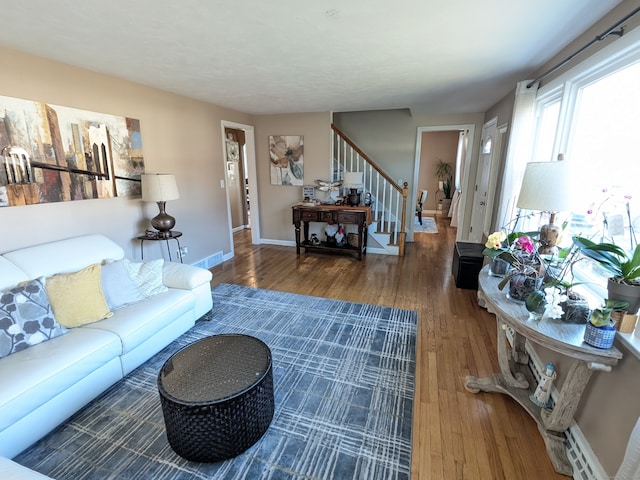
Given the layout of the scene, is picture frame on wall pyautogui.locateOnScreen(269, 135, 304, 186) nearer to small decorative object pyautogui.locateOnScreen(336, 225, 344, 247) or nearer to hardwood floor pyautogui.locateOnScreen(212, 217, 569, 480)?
small decorative object pyautogui.locateOnScreen(336, 225, 344, 247)

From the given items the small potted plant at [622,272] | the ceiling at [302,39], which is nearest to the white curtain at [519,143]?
the ceiling at [302,39]

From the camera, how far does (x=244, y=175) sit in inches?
268

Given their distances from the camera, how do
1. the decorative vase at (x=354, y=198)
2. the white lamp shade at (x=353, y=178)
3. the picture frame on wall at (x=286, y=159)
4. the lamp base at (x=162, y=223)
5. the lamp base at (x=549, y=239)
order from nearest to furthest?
1. the lamp base at (x=549, y=239)
2. the lamp base at (x=162, y=223)
3. the white lamp shade at (x=353, y=178)
4. the decorative vase at (x=354, y=198)
5. the picture frame on wall at (x=286, y=159)

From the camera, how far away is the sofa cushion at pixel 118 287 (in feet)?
7.27

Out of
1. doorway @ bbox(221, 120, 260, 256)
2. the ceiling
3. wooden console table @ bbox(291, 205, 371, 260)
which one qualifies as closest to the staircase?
wooden console table @ bbox(291, 205, 371, 260)

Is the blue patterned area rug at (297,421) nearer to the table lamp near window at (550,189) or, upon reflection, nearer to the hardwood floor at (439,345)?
the hardwood floor at (439,345)

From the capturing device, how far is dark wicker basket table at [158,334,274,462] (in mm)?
1418

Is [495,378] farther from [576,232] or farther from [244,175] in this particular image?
[244,175]

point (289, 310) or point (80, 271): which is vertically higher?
point (80, 271)

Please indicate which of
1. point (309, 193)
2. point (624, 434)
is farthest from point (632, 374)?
point (309, 193)

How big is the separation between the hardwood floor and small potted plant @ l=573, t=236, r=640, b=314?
3.07ft

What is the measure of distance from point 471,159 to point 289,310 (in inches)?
166

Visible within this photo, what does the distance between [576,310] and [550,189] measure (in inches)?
25.9

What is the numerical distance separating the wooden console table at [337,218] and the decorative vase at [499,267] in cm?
262
